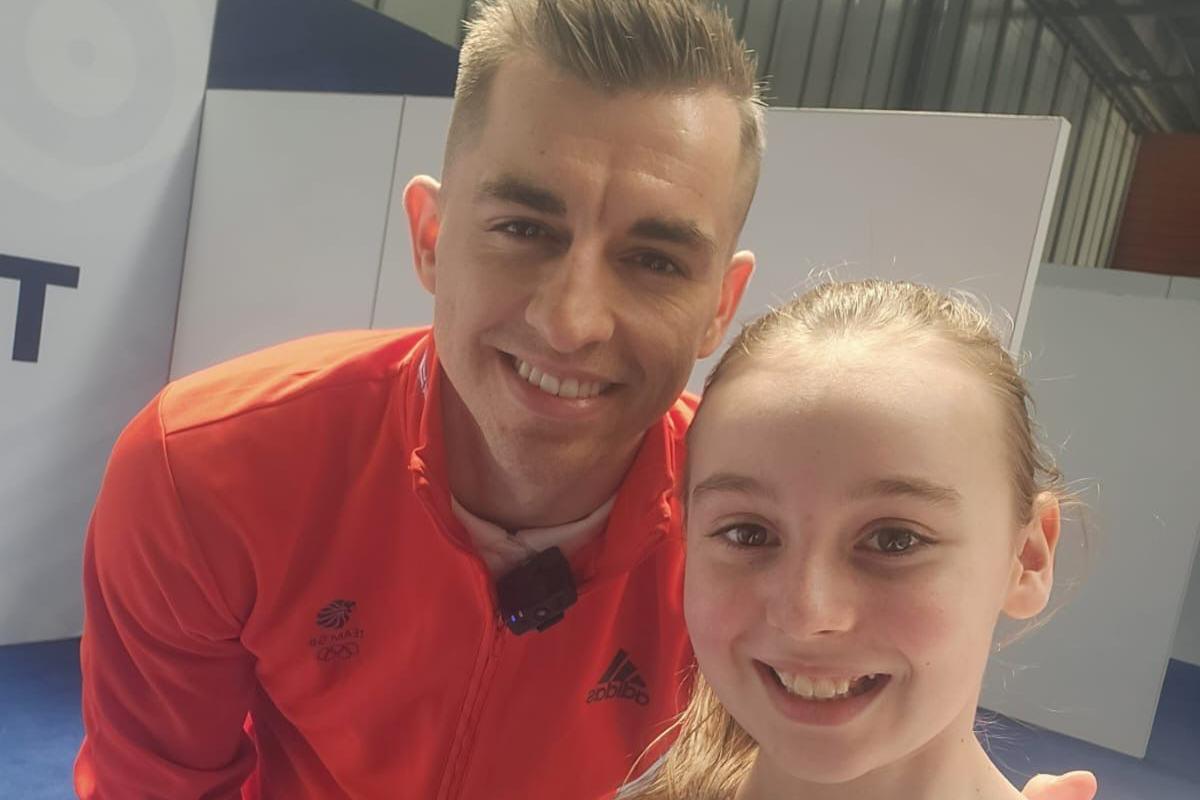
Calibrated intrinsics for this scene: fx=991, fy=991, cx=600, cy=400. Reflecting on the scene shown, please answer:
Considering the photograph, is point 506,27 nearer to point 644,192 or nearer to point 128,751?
point 644,192

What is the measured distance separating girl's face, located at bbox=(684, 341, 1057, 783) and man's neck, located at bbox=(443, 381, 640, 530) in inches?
16.7

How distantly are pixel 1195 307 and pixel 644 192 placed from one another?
3916 mm

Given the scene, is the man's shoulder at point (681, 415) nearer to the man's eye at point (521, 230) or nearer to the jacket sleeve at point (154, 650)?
the man's eye at point (521, 230)

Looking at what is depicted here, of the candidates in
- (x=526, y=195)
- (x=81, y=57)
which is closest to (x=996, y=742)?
(x=526, y=195)

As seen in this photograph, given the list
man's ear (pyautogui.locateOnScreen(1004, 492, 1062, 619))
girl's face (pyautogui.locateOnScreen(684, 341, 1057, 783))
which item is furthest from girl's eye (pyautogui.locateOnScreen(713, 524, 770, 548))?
man's ear (pyautogui.locateOnScreen(1004, 492, 1062, 619))

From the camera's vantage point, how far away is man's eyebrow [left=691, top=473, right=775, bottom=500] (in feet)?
2.60

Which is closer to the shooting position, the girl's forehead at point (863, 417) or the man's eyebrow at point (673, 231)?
the girl's forehead at point (863, 417)

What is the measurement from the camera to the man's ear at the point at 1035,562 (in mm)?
846

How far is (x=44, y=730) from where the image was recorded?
2439 millimetres

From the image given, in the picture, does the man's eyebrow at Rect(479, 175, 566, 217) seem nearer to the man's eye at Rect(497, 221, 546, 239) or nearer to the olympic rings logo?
the man's eye at Rect(497, 221, 546, 239)

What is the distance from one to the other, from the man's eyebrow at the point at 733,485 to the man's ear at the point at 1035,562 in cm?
23

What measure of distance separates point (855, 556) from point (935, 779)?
23 centimetres

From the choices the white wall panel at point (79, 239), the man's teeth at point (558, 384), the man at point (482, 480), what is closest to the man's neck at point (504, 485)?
the man at point (482, 480)

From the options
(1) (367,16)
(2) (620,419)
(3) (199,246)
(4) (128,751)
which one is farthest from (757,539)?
(1) (367,16)
